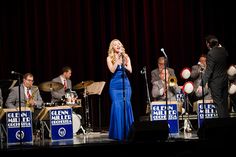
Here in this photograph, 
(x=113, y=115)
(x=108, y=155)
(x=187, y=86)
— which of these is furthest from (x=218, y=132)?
(x=187, y=86)

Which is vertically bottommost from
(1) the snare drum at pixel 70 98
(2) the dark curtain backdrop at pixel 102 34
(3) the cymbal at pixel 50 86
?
(1) the snare drum at pixel 70 98

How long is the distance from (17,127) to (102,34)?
456 centimetres

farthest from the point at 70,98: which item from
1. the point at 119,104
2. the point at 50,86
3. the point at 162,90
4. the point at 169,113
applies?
the point at 169,113

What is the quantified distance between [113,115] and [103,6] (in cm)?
439

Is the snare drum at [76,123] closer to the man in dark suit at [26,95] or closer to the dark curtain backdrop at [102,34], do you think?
the man in dark suit at [26,95]

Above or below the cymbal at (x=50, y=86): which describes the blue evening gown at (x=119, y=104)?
below

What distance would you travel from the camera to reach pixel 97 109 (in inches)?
509

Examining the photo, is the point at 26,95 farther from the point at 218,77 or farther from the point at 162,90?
the point at 218,77

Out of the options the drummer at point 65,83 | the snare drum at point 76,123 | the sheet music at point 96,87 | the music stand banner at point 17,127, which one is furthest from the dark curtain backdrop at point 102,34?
the music stand banner at point 17,127

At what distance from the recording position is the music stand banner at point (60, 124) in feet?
29.7

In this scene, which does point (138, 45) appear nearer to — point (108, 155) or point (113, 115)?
point (113, 115)

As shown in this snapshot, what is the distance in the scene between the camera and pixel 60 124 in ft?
29.9

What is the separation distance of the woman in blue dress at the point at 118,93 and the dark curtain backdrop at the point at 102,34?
144 inches

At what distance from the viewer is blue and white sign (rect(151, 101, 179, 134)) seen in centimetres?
938
